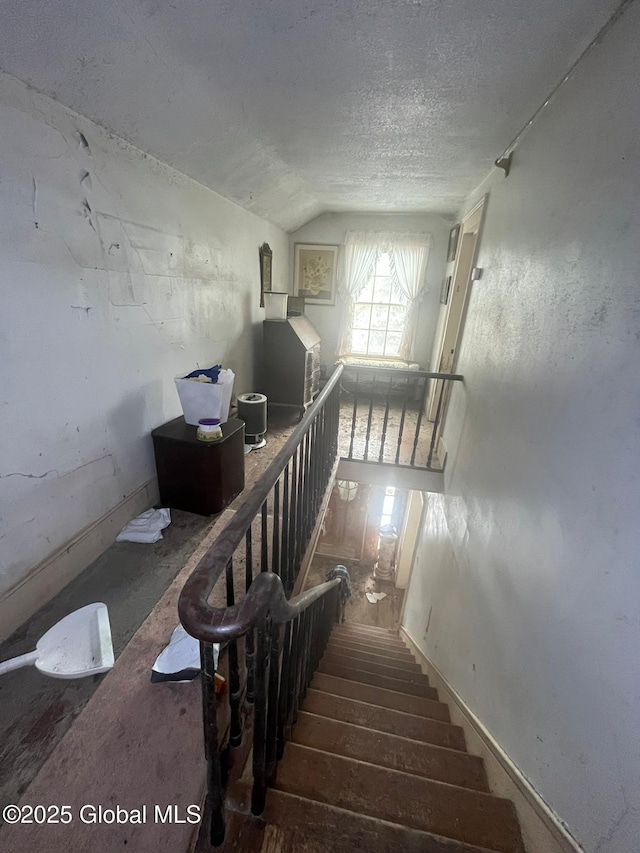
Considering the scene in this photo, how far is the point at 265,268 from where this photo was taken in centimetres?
380

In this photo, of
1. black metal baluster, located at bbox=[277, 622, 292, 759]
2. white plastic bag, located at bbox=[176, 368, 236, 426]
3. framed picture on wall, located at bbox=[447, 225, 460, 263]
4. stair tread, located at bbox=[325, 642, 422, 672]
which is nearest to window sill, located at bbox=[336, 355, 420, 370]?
framed picture on wall, located at bbox=[447, 225, 460, 263]

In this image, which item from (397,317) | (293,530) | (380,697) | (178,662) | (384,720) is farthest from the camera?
(397,317)

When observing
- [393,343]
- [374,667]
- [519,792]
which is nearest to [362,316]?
[393,343]

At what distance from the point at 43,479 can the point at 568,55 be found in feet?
8.79

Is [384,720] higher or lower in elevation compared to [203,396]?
lower

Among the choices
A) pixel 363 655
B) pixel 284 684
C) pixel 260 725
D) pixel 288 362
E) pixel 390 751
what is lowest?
pixel 363 655

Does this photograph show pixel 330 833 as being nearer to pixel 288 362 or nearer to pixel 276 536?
pixel 276 536

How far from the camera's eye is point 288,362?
3.66 metres

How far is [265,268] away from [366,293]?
161 cm

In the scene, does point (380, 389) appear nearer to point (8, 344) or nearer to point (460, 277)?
point (460, 277)

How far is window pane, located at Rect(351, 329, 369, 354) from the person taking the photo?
5.02 metres

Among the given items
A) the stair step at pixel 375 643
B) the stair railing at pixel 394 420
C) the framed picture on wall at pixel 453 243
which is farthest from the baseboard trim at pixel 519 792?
the framed picture on wall at pixel 453 243

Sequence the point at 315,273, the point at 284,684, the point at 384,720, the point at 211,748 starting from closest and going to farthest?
the point at 211,748
the point at 284,684
the point at 384,720
the point at 315,273

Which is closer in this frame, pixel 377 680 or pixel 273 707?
pixel 273 707
